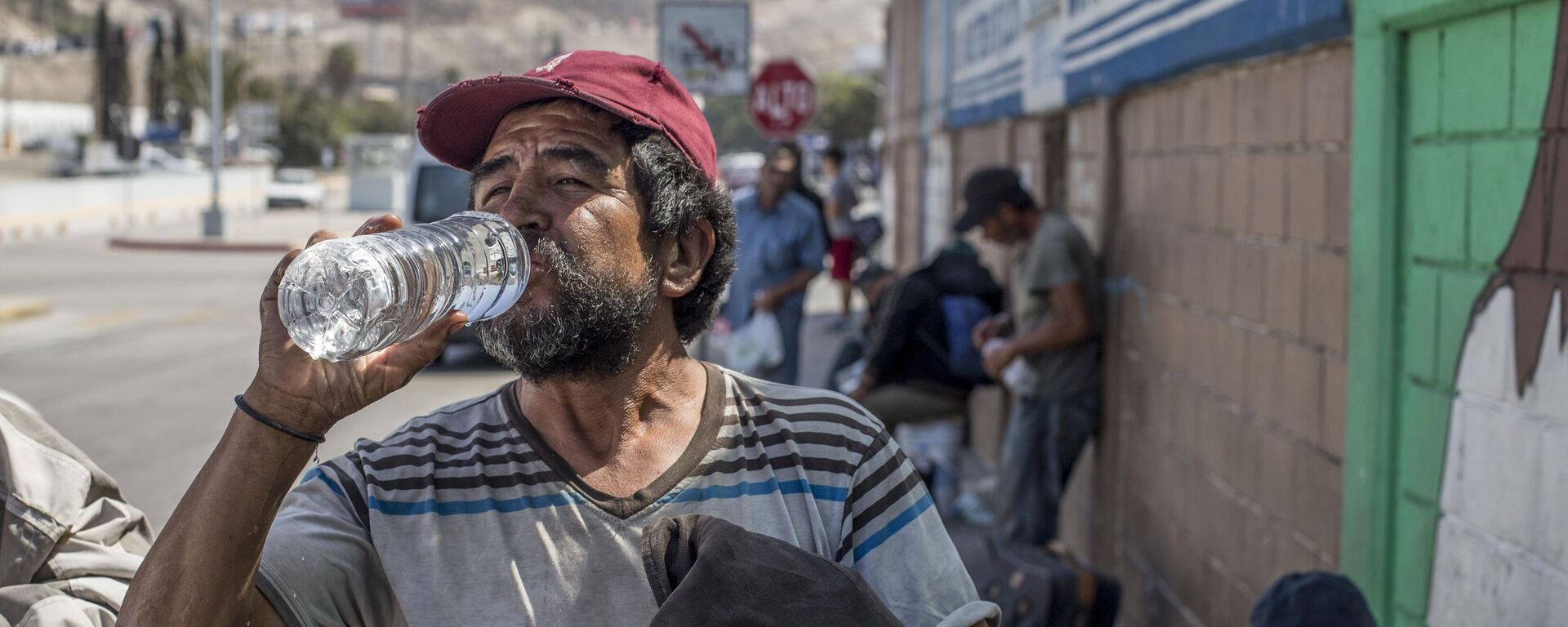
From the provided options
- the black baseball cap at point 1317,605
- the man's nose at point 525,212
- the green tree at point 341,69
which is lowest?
the black baseball cap at point 1317,605

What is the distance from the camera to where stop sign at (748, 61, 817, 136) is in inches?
538

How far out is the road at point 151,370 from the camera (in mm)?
9266

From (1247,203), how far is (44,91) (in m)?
133

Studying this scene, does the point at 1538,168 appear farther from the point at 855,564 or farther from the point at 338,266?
the point at 338,266

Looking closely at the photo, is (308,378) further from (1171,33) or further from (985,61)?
(985,61)

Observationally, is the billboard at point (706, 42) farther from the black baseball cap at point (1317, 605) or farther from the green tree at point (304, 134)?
the green tree at point (304, 134)

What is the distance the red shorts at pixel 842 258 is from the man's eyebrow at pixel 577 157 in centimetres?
1393

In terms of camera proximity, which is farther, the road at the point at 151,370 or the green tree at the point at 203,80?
the green tree at the point at 203,80

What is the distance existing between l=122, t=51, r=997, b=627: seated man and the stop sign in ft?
37.6

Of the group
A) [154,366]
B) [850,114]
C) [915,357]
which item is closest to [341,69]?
[850,114]

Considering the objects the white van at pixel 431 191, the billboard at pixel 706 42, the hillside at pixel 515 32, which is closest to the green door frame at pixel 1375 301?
the billboard at pixel 706 42

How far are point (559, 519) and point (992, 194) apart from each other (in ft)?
15.6

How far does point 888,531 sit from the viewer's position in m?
2.09

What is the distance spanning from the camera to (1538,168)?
9.49 feet
